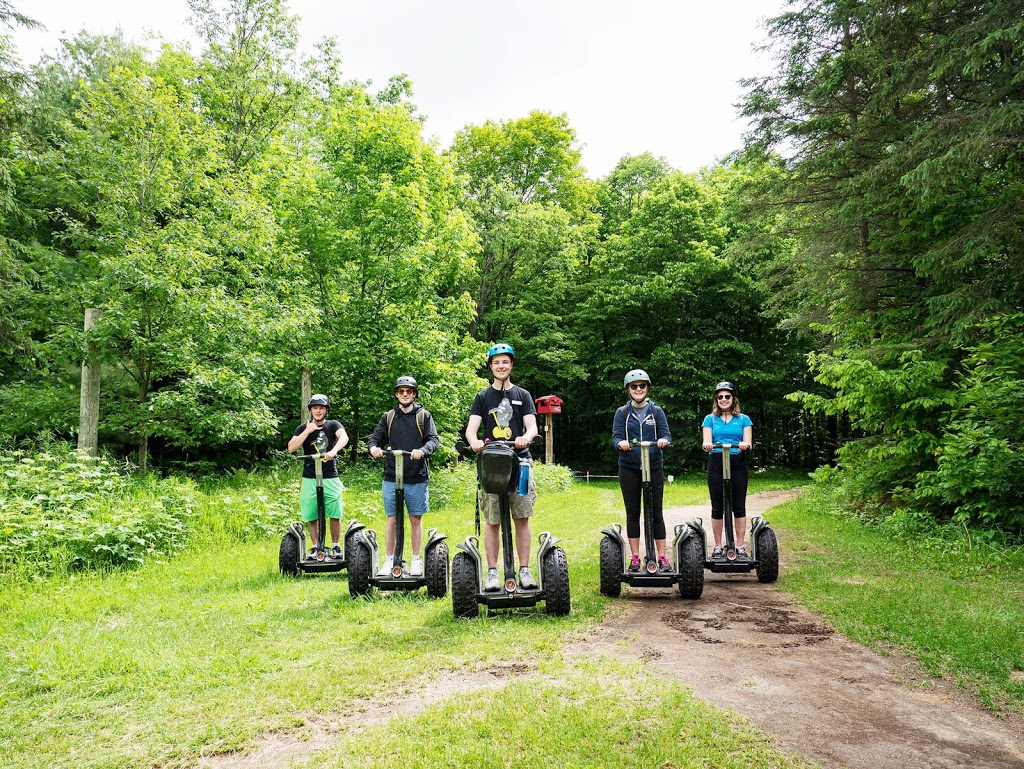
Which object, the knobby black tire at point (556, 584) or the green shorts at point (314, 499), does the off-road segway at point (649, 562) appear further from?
the green shorts at point (314, 499)

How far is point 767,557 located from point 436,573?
11.2 ft

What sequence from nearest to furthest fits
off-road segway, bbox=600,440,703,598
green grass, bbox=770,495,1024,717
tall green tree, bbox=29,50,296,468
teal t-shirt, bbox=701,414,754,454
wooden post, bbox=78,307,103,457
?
1. green grass, bbox=770,495,1024,717
2. off-road segway, bbox=600,440,703,598
3. teal t-shirt, bbox=701,414,754,454
4. tall green tree, bbox=29,50,296,468
5. wooden post, bbox=78,307,103,457

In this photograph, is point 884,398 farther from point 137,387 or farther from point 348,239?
point 137,387

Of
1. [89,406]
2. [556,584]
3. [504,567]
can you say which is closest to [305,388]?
[89,406]

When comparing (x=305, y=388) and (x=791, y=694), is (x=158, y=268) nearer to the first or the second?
(x=305, y=388)

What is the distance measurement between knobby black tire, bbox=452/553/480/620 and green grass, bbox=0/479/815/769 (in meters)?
0.15

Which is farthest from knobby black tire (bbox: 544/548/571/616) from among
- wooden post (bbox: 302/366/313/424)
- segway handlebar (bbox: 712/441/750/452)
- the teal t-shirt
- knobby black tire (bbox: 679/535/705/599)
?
wooden post (bbox: 302/366/313/424)

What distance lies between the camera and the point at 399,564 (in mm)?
5727

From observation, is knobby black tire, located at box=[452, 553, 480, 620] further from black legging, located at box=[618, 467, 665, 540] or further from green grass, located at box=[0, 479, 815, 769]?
black legging, located at box=[618, 467, 665, 540]

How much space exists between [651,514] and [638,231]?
76.9 feet

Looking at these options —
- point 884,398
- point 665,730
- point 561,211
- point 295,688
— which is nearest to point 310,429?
point 295,688

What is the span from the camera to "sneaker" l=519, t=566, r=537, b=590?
499cm

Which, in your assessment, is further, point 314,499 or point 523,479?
point 314,499

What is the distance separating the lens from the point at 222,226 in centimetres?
1130
